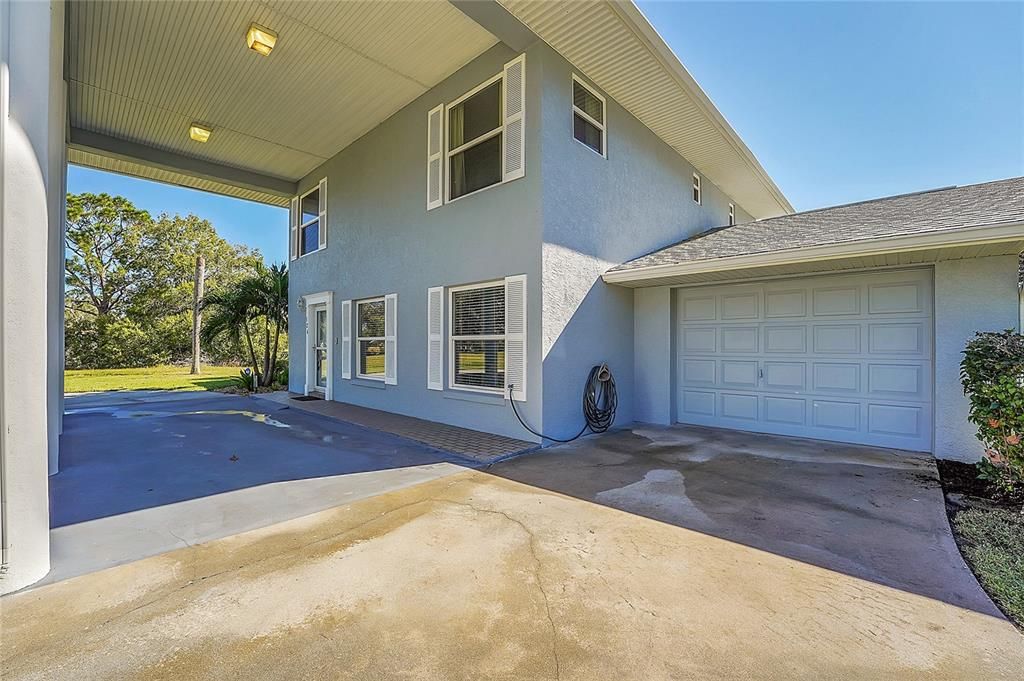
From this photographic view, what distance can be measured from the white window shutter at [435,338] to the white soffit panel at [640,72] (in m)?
3.82

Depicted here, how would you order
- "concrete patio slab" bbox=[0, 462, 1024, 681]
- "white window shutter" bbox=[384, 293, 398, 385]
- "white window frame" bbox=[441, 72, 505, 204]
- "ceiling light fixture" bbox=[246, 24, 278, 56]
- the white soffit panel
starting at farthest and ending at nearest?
"white window shutter" bbox=[384, 293, 398, 385], "white window frame" bbox=[441, 72, 505, 204], "ceiling light fixture" bbox=[246, 24, 278, 56], the white soffit panel, "concrete patio slab" bbox=[0, 462, 1024, 681]

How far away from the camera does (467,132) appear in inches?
279

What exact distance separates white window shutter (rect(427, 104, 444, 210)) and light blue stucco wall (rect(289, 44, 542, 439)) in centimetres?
18

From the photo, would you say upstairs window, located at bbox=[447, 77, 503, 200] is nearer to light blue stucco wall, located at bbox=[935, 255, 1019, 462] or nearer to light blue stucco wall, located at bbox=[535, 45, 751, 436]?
light blue stucco wall, located at bbox=[535, 45, 751, 436]

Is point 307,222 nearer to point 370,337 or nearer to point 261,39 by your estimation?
point 370,337

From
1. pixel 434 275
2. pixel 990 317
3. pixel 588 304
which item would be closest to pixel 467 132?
pixel 434 275

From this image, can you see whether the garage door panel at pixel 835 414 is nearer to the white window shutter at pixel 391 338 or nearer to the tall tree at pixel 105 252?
the white window shutter at pixel 391 338

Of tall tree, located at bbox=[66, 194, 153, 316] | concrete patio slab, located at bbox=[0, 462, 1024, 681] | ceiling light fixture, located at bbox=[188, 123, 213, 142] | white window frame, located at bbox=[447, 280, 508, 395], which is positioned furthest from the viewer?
tall tree, located at bbox=[66, 194, 153, 316]

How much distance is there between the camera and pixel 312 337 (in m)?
11.1

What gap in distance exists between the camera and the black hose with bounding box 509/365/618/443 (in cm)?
653

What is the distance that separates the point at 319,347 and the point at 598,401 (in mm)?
7323

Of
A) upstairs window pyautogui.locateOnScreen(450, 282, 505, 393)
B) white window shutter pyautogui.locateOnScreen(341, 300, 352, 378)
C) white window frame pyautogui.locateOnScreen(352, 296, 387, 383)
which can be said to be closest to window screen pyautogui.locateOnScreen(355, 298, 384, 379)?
white window frame pyautogui.locateOnScreen(352, 296, 387, 383)

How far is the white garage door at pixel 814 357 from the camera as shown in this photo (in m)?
5.64

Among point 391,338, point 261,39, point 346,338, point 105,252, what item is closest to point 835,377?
point 391,338
